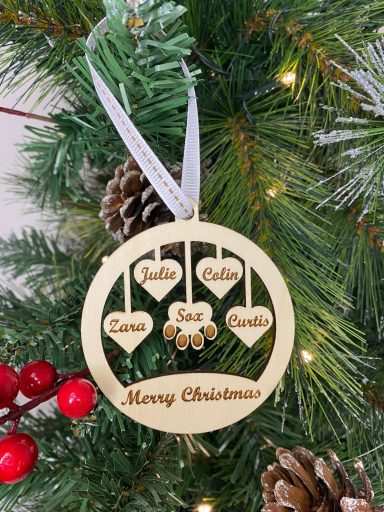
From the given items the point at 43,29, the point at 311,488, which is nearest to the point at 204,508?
the point at 311,488

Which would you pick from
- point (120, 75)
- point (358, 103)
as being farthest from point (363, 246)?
point (120, 75)

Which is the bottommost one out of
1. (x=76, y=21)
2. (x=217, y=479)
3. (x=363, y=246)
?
(x=217, y=479)

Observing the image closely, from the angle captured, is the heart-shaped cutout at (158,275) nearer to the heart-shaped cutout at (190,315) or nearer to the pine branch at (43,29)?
the heart-shaped cutout at (190,315)

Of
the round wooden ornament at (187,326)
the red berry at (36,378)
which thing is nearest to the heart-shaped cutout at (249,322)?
the round wooden ornament at (187,326)

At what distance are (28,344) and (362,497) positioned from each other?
214mm

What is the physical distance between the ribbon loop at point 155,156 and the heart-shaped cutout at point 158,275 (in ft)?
0.10

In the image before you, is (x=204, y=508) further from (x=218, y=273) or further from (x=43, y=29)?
(x=43, y=29)

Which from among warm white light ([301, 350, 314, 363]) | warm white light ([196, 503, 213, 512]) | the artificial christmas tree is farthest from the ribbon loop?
warm white light ([196, 503, 213, 512])

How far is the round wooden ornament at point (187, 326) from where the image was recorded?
339 millimetres

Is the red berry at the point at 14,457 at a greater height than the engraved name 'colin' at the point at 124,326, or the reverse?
the engraved name 'colin' at the point at 124,326

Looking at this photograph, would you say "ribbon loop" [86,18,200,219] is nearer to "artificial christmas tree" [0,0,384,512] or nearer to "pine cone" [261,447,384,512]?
"artificial christmas tree" [0,0,384,512]

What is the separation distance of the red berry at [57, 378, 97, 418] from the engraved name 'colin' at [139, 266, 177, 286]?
0.23ft

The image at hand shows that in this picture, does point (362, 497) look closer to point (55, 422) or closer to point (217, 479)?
point (217, 479)

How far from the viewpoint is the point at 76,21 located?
384 mm
